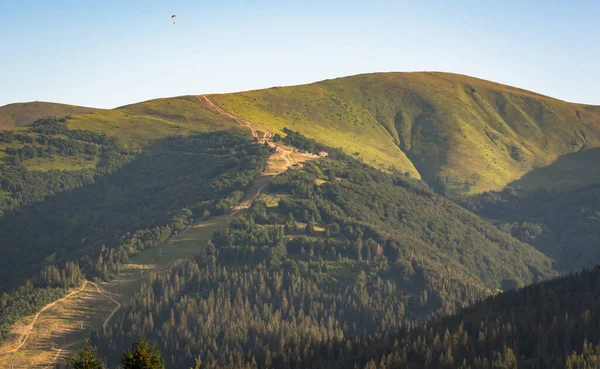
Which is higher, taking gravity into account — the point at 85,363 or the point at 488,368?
the point at 85,363

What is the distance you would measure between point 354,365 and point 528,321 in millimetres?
44559

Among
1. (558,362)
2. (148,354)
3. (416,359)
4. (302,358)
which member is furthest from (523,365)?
(148,354)

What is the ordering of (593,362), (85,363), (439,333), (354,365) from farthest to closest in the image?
(439,333) < (354,365) < (593,362) < (85,363)

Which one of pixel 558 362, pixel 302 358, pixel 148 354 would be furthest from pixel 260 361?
pixel 148 354

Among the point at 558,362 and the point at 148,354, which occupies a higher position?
the point at 148,354

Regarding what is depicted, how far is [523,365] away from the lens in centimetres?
17325

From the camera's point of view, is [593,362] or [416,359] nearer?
[593,362]

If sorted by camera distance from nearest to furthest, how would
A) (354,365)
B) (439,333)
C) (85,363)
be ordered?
1. (85,363)
2. (354,365)
3. (439,333)

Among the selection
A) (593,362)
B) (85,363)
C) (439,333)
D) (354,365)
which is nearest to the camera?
(85,363)

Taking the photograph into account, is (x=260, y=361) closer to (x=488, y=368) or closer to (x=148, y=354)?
(x=488, y=368)

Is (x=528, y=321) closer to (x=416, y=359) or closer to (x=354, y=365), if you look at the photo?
(x=416, y=359)

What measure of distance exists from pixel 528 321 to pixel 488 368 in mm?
27584

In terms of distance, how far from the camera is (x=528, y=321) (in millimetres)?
196250

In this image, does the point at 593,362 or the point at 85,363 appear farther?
the point at 593,362
